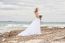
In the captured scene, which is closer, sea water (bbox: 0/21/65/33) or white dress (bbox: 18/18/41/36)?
white dress (bbox: 18/18/41/36)

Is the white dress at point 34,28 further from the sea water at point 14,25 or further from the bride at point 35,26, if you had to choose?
the sea water at point 14,25

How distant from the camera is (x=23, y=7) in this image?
1752cm

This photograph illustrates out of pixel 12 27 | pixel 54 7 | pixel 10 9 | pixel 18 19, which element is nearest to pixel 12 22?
pixel 18 19

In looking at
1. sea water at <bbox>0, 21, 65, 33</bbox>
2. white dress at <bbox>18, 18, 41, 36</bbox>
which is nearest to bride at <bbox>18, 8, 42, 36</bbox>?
white dress at <bbox>18, 18, 41, 36</bbox>

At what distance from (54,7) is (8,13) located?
3.14 metres

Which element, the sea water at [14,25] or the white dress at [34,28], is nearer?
Answer: the white dress at [34,28]

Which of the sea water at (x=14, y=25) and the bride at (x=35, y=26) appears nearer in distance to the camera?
the bride at (x=35, y=26)

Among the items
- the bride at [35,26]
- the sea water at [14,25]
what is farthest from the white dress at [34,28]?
the sea water at [14,25]

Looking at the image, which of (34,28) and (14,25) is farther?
(14,25)

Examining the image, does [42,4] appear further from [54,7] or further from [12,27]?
[12,27]

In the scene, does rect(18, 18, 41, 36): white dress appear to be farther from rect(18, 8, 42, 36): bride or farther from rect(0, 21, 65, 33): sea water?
rect(0, 21, 65, 33): sea water

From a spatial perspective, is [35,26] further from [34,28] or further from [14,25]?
[14,25]

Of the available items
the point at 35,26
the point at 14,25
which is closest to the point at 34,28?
the point at 35,26

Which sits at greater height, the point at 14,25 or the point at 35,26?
the point at 35,26
